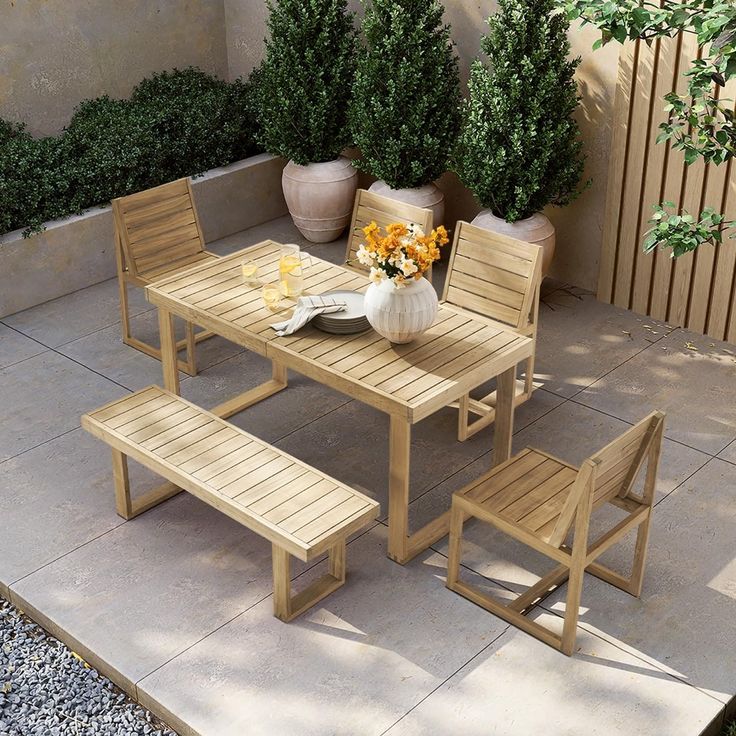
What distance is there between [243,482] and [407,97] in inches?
133

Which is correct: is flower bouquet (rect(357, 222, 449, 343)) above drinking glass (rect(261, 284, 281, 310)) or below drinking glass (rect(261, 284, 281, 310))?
above

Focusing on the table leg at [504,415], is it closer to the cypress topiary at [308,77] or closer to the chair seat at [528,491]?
the chair seat at [528,491]

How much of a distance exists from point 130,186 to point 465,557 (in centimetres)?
397

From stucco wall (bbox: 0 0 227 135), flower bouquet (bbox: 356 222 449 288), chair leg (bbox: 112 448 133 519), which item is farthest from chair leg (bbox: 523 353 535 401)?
stucco wall (bbox: 0 0 227 135)

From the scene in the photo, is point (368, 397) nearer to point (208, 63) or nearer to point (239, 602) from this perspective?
point (239, 602)

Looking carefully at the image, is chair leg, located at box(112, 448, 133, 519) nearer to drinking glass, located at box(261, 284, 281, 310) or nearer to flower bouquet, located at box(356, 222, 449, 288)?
drinking glass, located at box(261, 284, 281, 310)

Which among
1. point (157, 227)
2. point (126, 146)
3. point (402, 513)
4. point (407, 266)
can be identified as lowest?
point (402, 513)

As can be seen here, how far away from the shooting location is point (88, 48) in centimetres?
803

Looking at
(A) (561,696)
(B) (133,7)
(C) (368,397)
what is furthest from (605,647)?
(B) (133,7)

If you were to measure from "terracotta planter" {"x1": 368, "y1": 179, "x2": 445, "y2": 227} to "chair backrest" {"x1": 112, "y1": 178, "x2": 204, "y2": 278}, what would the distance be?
137cm

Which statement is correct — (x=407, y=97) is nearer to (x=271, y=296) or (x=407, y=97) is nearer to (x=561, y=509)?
(x=271, y=296)

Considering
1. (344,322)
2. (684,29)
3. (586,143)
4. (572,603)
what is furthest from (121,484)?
(586,143)

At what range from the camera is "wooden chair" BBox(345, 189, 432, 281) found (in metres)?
5.82

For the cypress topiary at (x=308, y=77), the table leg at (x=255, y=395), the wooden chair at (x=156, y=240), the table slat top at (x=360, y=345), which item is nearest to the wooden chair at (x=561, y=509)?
the table slat top at (x=360, y=345)
